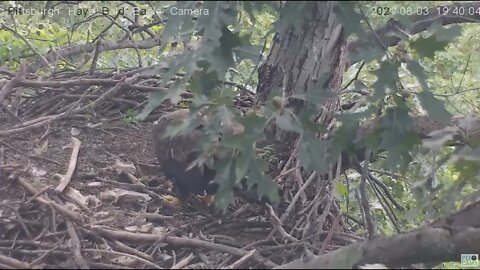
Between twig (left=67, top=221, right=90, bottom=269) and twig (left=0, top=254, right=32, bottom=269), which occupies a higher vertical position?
twig (left=67, top=221, right=90, bottom=269)

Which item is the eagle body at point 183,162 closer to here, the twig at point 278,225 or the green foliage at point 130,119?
the twig at point 278,225

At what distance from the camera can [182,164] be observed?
3.55 meters

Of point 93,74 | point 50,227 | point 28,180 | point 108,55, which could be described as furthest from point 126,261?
point 108,55

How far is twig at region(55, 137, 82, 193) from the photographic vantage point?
11.5 ft

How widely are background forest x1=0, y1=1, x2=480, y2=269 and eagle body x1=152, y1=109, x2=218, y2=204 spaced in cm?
12

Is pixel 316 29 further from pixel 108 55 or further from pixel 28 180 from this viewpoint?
pixel 108 55

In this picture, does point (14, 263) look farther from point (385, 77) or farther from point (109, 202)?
point (385, 77)

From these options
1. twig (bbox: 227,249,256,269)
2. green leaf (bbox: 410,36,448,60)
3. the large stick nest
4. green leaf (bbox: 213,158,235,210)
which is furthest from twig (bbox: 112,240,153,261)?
green leaf (bbox: 410,36,448,60)

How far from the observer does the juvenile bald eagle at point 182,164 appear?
352 cm

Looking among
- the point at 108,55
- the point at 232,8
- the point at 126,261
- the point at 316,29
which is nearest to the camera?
the point at 232,8

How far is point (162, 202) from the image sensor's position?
366 centimetres

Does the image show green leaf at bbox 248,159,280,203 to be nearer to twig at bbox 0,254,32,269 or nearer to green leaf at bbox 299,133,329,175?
green leaf at bbox 299,133,329,175

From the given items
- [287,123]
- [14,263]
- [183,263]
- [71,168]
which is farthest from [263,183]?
[71,168]

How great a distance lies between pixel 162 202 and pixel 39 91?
1.34m
